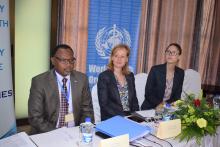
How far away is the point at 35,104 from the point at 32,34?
5.73 ft

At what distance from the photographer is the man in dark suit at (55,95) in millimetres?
2506

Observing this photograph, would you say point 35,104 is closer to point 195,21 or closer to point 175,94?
point 175,94

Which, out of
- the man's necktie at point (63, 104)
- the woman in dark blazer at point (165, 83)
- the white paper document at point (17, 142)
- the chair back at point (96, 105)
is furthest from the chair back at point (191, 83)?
the white paper document at point (17, 142)

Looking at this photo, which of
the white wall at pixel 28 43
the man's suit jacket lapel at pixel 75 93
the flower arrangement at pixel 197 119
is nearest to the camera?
the flower arrangement at pixel 197 119

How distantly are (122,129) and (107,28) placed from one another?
2.56 m

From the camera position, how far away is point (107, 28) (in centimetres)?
439

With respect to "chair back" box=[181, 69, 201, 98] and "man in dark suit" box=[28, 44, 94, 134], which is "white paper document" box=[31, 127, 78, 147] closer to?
"man in dark suit" box=[28, 44, 94, 134]

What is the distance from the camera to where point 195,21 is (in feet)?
17.5

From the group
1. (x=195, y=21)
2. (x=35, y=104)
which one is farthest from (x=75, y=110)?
(x=195, y=21)

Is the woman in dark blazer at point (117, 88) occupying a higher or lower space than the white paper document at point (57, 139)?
higher

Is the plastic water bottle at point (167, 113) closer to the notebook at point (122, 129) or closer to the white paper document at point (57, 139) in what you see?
the notebook at point (122, 129)

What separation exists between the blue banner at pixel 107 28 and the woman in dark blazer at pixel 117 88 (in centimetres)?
133

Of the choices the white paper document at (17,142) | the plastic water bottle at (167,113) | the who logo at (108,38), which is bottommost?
the white paper document at (17,142)

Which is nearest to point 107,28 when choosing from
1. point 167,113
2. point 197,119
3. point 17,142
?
point 167,113
